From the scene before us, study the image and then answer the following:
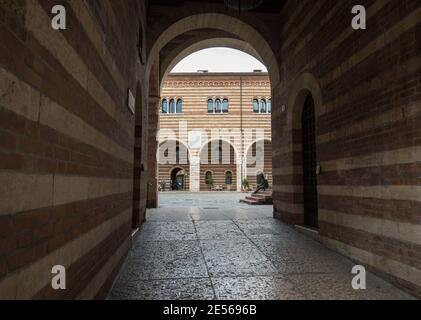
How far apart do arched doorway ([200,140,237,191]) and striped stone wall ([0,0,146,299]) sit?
27.2 metres

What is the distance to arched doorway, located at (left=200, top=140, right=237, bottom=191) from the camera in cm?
3075

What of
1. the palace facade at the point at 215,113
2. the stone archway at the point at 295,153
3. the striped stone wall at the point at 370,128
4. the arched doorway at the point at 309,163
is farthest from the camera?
the palace facade at the point at 215,113

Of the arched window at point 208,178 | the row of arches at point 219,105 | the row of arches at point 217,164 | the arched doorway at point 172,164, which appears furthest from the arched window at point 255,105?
the arched window at point 208,178

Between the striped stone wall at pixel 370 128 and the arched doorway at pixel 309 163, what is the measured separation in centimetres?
59

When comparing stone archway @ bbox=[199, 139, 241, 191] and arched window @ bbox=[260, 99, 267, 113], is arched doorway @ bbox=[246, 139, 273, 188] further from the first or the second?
arched window @ bbox=[260, 99, 267, 113]

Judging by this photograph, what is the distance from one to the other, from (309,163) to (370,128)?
289 cm

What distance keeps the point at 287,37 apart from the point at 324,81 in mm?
2874

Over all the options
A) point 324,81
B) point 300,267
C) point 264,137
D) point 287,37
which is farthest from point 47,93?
point 264,137

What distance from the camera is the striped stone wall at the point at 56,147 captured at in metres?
1.37

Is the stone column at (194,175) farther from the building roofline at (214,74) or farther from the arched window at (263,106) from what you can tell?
the building roofline at (214,74)

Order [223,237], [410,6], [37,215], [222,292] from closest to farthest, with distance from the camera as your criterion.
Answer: [37,215] < [222,292] < [410,6] < [223,237]

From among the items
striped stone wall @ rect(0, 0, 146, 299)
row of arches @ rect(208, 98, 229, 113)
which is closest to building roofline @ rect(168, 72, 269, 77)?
row of arches @ rect(208, 98, 229, 113)

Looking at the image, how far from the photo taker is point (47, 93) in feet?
5.66
